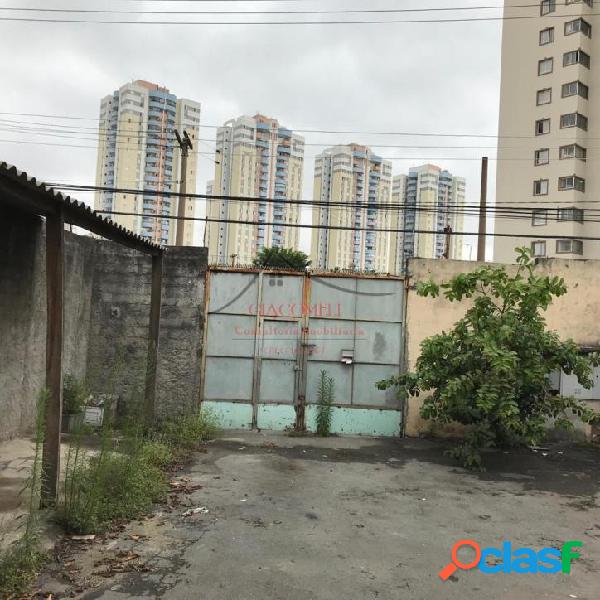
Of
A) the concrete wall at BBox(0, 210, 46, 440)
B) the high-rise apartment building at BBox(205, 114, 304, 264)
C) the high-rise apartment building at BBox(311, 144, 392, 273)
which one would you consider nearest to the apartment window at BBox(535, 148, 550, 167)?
the high-rise apartment building at BBox(311, 144, 392, 273)

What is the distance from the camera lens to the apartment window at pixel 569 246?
31359 mm

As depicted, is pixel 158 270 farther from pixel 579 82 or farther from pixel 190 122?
pixel 579 82

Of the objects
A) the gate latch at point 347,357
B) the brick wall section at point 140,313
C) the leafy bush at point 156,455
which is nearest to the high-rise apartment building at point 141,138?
the brick wall section at point 140,313

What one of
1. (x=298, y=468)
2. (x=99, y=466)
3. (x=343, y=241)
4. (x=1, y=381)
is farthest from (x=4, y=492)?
(x=343, y=241)

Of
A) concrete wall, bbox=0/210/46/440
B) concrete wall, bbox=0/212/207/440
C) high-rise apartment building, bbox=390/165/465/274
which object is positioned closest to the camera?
concrete wall, bbox=0/210/46/440

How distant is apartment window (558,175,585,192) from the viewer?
3189 centimetres

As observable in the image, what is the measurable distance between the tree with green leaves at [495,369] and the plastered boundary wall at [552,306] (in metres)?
1.53

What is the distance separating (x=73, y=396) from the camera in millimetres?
7590

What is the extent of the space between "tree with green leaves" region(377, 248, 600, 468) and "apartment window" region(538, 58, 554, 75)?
31.9 metres

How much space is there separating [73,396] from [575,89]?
34.0 meters

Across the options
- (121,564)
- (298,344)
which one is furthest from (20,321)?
(121,564)

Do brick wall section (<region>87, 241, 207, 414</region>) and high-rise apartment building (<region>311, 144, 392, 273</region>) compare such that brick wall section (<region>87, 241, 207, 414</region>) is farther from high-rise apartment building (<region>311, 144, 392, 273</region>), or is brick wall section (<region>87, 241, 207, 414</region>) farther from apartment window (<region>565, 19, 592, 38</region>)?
apartment window (<region>565, 19, 592, 38</region>)

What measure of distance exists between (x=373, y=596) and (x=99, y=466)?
8.07 feet

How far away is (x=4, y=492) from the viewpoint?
4867 mm
